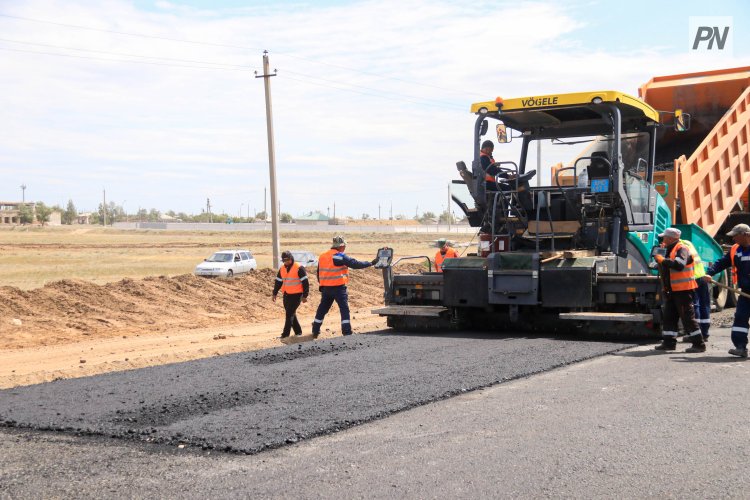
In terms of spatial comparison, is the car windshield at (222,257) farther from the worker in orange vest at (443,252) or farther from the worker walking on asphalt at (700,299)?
the worker walking on asphalt at (700,299)

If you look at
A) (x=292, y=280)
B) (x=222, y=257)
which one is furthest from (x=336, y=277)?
(x=222, y=257)

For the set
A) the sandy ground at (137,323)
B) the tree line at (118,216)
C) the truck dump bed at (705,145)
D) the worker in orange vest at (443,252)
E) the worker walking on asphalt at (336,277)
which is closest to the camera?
the sandy ground at (137,323)

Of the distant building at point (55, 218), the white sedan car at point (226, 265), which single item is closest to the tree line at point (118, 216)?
the distant building at point (55, 218)

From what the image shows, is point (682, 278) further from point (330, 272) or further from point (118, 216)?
point (118, 216)

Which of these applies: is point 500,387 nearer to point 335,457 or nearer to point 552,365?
point 552,365

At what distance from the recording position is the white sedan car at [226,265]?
2678 cm

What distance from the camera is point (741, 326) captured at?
8.82 metres

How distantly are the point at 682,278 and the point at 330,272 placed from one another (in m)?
4.72

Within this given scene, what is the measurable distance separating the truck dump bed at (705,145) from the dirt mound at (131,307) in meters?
8.50

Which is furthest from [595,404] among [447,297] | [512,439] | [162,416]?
[447,297]

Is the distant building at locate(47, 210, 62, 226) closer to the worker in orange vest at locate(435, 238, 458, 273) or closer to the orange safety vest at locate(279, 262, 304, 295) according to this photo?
the worker in orange vest at locate(435, 238, 458, 273)

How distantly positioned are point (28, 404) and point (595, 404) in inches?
182

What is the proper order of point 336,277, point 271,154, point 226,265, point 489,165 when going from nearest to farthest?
point 489,165 → point 336,277 → point 271,154 → point 226,265

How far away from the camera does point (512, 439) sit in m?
5.47
